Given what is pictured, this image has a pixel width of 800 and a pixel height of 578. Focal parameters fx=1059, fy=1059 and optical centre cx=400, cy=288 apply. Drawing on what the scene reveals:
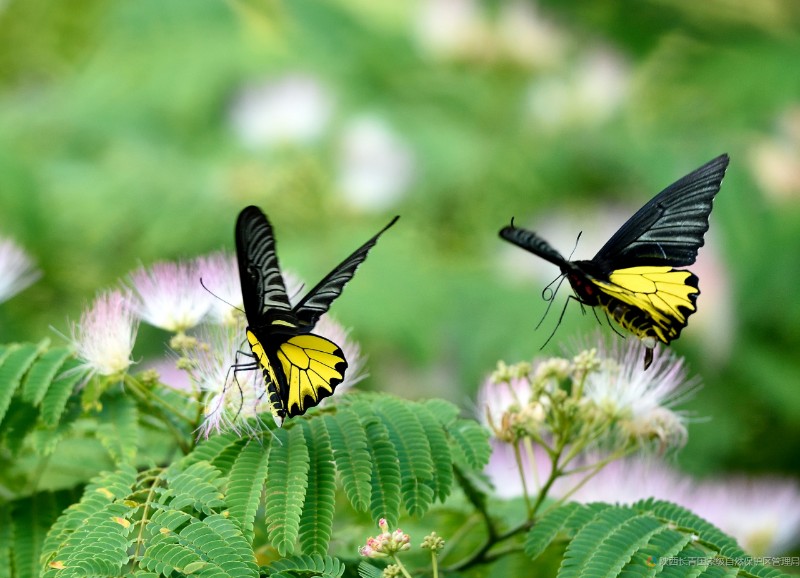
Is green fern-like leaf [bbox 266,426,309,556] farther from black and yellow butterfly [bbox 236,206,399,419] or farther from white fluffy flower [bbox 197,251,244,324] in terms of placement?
white fluffy flower [bbox 197,251,244,324]

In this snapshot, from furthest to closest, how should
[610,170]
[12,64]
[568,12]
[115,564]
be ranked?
[12,64] < [568,12] < [610,170] < [115,564]

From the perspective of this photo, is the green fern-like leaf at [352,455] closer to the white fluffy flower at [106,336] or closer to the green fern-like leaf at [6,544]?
the white fluffy flower at [106,336]

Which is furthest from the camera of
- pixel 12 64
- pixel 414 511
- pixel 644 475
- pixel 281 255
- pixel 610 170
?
pixel 12 64

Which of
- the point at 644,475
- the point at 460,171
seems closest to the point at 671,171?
the point at 460,171

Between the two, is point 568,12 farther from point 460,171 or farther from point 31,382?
point 31,382

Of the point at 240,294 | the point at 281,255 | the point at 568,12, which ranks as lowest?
the point at 240,294

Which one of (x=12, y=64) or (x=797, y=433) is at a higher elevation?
(x=12, y=64)

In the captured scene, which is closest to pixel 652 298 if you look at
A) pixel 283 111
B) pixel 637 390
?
pixel 637 390

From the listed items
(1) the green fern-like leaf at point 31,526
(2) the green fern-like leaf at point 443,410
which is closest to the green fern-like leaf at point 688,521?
(2) the green fern-like leaf at point 443,410
